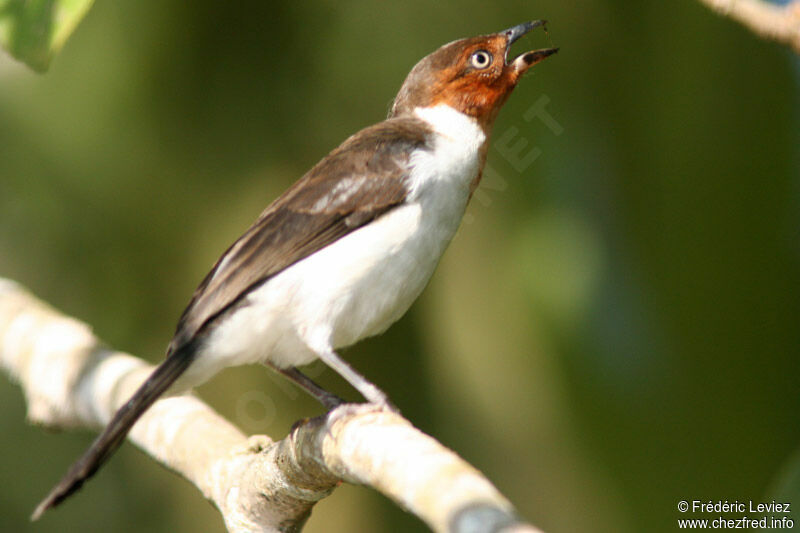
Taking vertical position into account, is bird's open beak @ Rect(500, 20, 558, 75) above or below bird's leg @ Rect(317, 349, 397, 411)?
above

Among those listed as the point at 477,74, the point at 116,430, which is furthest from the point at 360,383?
the point at 477,74

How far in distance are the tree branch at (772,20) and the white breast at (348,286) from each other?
1257 mm

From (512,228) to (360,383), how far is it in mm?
2073

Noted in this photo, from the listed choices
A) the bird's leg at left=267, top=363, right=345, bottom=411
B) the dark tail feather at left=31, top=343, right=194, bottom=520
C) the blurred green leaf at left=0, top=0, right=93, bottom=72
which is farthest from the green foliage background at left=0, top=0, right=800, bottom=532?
the blurred green leaf at left=0, top=0, right=93, bottom=72

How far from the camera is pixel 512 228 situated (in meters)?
4.77

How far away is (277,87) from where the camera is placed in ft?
17.6

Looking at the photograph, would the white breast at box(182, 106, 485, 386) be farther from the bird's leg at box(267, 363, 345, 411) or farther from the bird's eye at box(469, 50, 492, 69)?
the bird's eye at box(469, 50, 492, 69)

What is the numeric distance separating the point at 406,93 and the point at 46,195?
9.81ft

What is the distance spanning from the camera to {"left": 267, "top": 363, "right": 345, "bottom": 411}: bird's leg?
10.5 feet

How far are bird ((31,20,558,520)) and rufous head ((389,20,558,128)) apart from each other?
31 centimetres

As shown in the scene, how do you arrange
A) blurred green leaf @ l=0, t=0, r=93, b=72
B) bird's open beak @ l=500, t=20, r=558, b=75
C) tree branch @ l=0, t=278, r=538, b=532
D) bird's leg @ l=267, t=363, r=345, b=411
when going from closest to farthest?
tree branch @ l=0, t=278, r=538, b=532
blurred green leaf @ l=0, t=0, r=93, b=72
bird's leg @ l=267, t=363, r=345, b=411
bird's open beak @ l=500, t=20, r=558, b=75

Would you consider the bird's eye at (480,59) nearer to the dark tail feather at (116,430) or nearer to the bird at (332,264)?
the bird at (332,264)

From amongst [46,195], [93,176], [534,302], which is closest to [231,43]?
[93,176]

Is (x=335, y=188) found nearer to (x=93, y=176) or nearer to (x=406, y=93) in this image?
(x=406, y=93)
